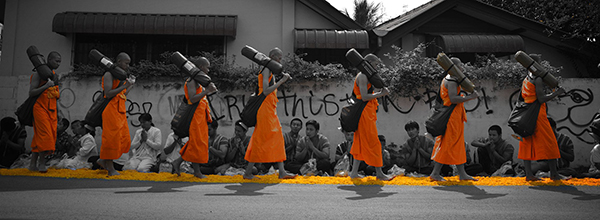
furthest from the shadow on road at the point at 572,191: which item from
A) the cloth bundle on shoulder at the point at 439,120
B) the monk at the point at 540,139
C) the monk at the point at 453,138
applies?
the cloth bundle on shoulder at the point at 439,120

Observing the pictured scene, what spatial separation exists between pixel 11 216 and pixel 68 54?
30.6 feet

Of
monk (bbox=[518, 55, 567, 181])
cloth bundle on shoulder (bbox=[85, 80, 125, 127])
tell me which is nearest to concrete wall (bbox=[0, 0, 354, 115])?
cloth bundle on shoulder (bbox=[85, 80, 125, 127])

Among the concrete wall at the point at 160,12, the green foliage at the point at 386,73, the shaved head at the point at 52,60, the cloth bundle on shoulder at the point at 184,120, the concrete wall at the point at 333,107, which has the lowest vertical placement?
the cloth bundle on shoulder at the point at 184,120

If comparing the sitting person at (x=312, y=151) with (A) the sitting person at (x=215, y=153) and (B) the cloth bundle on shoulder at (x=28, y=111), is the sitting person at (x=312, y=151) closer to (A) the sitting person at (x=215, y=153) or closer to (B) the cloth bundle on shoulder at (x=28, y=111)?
(A) the sitting person at (x=215, y=153)

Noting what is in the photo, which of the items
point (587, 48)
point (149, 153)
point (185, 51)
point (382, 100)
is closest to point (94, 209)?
point (149, 153)

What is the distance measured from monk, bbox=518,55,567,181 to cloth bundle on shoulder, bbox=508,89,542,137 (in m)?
0.07

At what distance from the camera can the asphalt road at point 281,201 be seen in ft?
11.8

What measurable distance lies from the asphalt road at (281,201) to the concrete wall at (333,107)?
357 centimetres

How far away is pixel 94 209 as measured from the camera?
3.68 m

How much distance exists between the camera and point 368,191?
4.97 m

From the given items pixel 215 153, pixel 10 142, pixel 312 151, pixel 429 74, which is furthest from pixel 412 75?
pixel 10 142

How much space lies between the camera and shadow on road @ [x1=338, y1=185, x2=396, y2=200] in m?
4.58

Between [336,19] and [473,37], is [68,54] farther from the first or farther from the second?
[473,37]

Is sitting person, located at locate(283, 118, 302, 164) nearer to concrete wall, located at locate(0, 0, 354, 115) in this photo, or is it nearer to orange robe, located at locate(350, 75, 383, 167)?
orange robe, located at locate(350, 75, 383, 167)
